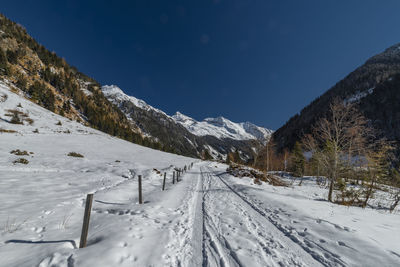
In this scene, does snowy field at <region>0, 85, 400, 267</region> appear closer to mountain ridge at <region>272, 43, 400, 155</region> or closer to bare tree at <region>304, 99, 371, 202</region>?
bare tree at <region>304, 99, 371, 202</region>

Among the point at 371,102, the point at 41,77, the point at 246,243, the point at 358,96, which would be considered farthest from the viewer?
the point at 358,96

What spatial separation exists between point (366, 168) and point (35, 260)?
1735cm

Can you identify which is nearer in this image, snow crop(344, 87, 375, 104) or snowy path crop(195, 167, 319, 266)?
snowy path crop(195, 167, 319, 266)

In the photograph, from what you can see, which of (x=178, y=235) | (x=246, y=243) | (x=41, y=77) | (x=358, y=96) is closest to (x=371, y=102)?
(x=358, y=96)

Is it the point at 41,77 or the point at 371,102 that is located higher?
the point at 371,102

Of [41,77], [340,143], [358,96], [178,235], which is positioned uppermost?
[358,96]

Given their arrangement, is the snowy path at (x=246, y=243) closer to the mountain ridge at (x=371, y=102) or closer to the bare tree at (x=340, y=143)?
the bare tree at (x=340, y=143)

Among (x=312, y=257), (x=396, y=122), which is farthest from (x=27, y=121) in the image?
(x=396, y=122)

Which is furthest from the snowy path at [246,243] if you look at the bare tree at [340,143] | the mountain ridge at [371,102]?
the mountain ridge at [371,102]

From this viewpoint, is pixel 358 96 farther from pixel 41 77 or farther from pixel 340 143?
pixel 41 77

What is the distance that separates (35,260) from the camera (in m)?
2.84

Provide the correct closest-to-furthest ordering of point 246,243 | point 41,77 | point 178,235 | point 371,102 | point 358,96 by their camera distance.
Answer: point 246,243, point 178,235, point 41,77, point 371,102, point 358,96

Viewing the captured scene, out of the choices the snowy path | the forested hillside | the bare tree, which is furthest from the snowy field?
the forested hillside

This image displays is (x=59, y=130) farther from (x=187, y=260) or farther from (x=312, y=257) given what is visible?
(x=312, y=257)
